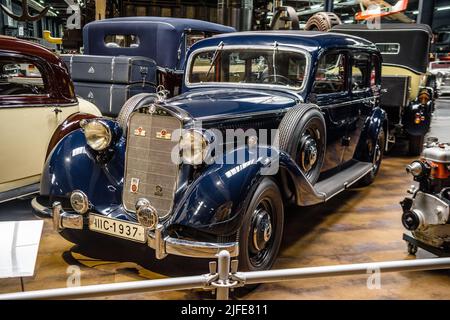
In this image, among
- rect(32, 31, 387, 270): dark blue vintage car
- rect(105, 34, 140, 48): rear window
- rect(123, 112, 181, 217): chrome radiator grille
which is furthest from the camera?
rect(105, 34, 140, 48): rear window

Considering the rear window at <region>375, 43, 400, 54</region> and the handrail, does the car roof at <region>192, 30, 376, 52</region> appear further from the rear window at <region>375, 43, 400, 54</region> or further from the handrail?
the rear window at <region>375, 43, 400, 54</region>

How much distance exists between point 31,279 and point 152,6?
10826 millimetres

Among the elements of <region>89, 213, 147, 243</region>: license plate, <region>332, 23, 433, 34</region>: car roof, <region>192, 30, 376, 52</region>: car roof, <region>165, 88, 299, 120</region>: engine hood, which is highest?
<region>332, 23, 433, 34</region>: car roof

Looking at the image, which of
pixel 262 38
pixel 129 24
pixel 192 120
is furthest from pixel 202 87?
pixel 129 24

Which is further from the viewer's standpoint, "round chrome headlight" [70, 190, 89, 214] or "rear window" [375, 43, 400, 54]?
"rear window" [375, 43, 400, 54]

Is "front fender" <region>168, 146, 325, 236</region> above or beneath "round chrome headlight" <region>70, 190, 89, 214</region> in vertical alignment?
above

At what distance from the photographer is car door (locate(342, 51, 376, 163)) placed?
441cm

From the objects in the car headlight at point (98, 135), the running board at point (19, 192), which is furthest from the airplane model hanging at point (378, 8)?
the car headlight at point (98, 135)

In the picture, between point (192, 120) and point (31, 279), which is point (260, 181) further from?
point (31, 279)

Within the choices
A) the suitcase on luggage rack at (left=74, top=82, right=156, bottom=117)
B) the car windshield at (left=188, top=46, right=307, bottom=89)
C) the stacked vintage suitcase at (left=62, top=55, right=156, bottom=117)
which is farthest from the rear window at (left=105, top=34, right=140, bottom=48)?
the car windshield at (left=188, top=46, right=307, bottom=89)

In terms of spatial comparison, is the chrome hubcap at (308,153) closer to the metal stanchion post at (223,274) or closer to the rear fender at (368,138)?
the rear fender at (368,138)

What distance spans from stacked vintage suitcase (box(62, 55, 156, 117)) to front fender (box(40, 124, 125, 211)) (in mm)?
3273

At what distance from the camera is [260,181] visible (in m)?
2.62

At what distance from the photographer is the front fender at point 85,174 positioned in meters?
2.81
